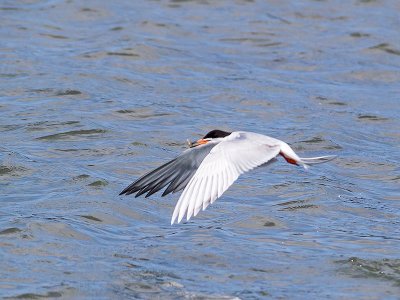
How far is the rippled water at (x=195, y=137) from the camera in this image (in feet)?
23.7

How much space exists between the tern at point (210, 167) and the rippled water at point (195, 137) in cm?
51

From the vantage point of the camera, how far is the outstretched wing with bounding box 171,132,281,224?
21.8 feet

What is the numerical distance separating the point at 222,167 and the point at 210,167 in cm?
8

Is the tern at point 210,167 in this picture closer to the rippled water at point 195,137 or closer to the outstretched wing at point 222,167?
the outstretched wing at point 222,167

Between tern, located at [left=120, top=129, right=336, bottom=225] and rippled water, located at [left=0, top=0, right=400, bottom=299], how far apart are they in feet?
1.67

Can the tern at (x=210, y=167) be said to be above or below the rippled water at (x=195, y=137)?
above

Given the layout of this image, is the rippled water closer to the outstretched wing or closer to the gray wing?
the gray wing

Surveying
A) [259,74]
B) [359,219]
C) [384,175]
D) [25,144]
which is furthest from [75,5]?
[359,219]

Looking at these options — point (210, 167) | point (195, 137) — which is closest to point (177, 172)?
point (210, 167)

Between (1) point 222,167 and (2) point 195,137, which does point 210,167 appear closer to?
(1) point 222,167

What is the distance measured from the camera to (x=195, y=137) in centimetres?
1086

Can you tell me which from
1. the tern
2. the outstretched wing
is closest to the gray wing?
the tern

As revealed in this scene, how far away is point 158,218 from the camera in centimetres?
842

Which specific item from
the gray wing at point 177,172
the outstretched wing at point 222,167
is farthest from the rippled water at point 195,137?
the outstretched wing at point 222,167
